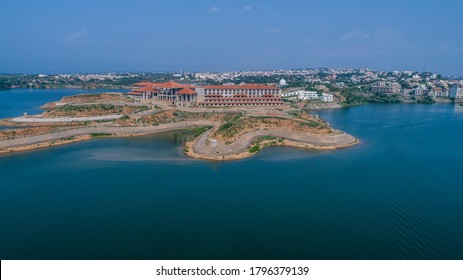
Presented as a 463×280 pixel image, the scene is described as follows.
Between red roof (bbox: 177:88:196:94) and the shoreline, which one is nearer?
the shoreline

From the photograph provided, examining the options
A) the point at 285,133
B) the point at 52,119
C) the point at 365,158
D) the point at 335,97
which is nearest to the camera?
the point at 365,158

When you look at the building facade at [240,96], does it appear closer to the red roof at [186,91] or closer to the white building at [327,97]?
the red roof at [186,91]

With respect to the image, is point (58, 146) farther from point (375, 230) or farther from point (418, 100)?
point (418, 100)

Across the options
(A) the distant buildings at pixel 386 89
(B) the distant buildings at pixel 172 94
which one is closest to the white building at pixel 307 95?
(A) the distant buildings at pixel 386 89

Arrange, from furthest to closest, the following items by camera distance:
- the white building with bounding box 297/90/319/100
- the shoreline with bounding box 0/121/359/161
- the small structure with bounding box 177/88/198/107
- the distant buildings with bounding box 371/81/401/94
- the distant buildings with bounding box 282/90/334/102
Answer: the distant buildings with bounding box 371/81/401/94 → the white building with bounding box 297/90/319/100 → the distant buildings with bounding box 282/90/334/102 → the small structure with bounding box 177/88/198/107 → the shoreline with bounding box 0/121/359/161

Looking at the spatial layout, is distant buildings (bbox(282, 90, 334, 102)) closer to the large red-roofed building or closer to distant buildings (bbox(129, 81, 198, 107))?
the large red-roofed building

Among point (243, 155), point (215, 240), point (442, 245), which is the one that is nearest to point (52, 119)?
point (243, 155)

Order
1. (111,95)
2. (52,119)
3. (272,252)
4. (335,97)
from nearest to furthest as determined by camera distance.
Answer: (272,252) < (52,119) < (111,95) < (335,97)

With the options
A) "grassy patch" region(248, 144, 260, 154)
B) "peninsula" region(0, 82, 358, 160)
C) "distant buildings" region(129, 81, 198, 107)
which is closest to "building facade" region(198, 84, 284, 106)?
"peninsula" region(0, 82, 358, 160)
